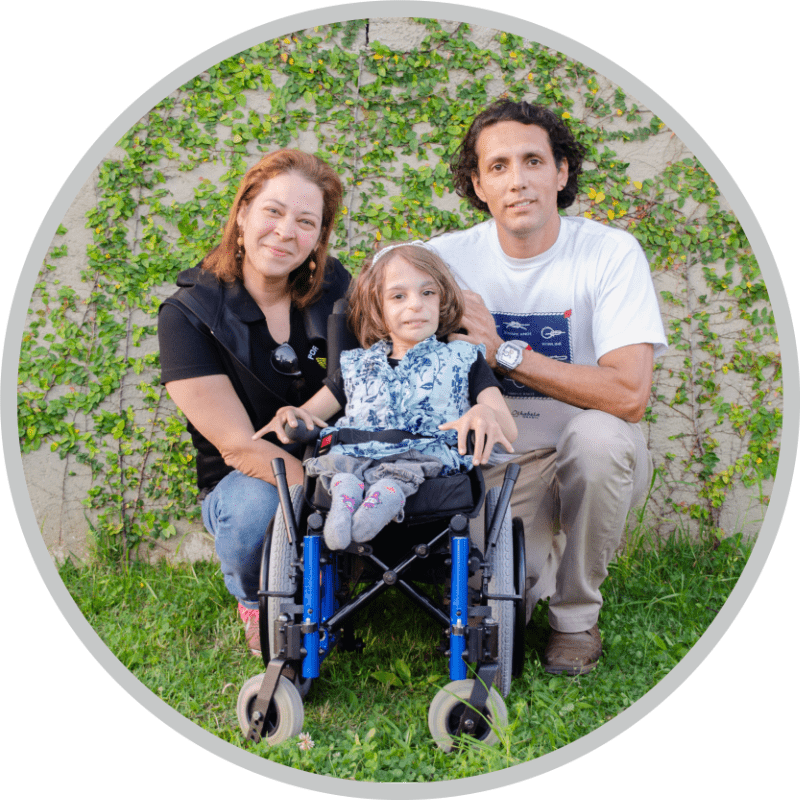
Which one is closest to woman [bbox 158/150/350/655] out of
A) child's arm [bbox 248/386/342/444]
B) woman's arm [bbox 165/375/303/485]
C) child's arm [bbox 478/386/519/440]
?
woman's arm [bbox 165/375/303/485]

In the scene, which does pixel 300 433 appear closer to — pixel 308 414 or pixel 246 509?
pixel 308 414

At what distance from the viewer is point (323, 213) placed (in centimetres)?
265

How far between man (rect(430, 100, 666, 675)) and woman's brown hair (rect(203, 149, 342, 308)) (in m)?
0.52

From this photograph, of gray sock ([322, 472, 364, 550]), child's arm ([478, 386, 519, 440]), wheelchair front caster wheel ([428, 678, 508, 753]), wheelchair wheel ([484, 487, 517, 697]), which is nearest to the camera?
gray sock ([322, 472, 364, 550])

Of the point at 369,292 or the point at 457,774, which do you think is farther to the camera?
the point at 369,292

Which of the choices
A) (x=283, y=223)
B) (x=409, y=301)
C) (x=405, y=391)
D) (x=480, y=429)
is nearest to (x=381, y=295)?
(x=409, y=301)

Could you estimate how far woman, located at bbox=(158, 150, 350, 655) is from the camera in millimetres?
2514

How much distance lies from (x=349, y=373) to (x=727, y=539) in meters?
2.22

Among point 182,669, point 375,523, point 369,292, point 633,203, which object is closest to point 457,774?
point 375,523

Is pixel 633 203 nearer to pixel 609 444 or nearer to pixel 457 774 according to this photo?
pixel 609 444

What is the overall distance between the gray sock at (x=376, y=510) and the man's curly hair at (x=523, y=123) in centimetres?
157

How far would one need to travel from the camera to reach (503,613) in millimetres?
2100

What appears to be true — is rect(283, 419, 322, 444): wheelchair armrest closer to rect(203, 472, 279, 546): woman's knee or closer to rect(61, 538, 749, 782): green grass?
rect(203, 472, 279, 546): woman's knee

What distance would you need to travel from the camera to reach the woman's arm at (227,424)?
2.52m
